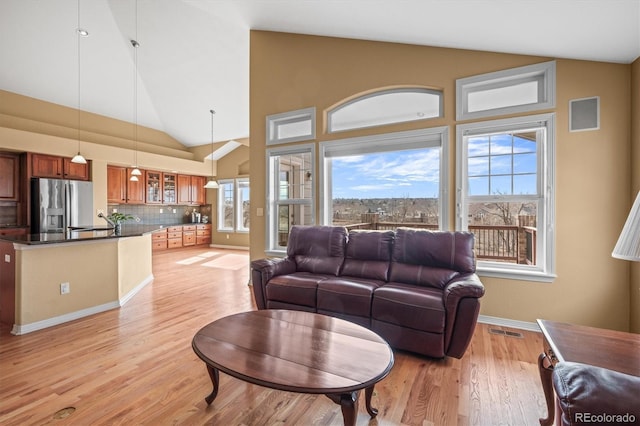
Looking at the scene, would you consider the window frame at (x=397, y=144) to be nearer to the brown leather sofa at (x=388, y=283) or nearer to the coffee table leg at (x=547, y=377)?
the brown leather sofa at (x=388, y=283)

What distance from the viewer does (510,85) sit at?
3.15 m

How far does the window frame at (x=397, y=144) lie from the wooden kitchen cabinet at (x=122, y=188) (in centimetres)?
560

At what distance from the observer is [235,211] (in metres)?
8.58

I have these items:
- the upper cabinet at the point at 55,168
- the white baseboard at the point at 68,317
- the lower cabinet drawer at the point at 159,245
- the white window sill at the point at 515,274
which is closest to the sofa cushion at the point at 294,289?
the white window sill at the point at 515,274

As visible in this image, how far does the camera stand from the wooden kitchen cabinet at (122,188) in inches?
268

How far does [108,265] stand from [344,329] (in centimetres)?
317

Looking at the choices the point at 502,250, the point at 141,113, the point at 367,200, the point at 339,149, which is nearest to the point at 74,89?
the point at 141,113

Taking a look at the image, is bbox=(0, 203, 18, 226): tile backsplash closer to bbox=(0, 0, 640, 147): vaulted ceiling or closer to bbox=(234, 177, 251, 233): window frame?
bbox=(0, 0, 640, 147): vaulted ceiling

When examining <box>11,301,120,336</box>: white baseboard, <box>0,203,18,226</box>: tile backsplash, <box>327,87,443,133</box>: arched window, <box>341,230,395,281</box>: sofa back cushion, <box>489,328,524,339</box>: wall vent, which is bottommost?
<box>489,328,524,339</box>: wall vent

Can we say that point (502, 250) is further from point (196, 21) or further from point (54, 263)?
point (196, 21)

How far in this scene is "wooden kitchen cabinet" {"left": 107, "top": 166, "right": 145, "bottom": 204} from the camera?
268 inches

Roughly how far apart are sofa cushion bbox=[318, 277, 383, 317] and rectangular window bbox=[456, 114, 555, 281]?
1.45 metres

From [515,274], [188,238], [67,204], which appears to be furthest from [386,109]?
[188,238]

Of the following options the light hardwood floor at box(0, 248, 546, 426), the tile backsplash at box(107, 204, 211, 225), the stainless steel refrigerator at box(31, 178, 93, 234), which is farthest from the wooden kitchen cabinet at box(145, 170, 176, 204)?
the light hardwood floor at box(0, 248, 546, 426)
